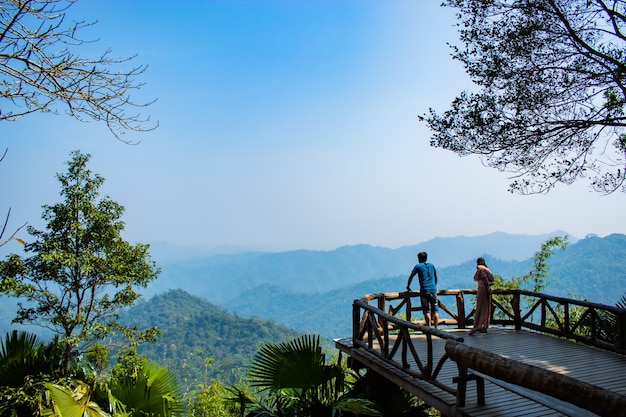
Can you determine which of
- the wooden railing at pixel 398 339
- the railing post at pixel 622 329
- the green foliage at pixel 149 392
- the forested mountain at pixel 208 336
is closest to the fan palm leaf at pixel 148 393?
the green foliage at pixel 149 392

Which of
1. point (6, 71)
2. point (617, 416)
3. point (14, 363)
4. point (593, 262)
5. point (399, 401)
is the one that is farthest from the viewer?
point (593, 262)

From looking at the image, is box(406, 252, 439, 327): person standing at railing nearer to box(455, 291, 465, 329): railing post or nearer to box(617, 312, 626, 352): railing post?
box(455, 291, 465, 329): railing post

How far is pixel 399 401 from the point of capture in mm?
6602

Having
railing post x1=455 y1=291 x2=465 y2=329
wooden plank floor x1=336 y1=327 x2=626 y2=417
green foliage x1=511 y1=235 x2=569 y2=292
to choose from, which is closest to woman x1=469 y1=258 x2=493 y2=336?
wooden plank floor x1=336 y1=327 x2=626 y2=417

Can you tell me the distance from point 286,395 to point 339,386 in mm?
787

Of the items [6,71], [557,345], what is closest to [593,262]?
[557,345]

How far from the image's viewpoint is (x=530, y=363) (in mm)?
6371

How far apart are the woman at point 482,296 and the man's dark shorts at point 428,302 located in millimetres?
857

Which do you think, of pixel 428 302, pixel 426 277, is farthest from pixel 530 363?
pixel 426 277

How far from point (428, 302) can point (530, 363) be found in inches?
79.7

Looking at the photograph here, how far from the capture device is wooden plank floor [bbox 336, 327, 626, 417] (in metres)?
4.65

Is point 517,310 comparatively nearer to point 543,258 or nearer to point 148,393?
point 148,393

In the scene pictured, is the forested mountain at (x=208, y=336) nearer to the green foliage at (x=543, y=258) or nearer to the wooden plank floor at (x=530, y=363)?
the green foliage at (x=543, y=258)

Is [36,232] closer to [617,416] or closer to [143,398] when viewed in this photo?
[143,398]
